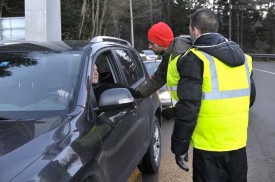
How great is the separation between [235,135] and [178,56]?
2.64ft

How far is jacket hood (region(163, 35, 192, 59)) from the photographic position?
150 inches

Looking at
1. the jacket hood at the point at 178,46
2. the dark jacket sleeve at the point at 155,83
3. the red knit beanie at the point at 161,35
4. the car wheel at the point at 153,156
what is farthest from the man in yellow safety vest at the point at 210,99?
the car wheel at the point at 153,156

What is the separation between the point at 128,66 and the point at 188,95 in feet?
6.33

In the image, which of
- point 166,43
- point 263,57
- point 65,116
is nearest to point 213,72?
point 166,43

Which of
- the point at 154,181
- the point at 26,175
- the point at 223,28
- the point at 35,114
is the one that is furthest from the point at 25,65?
the point at 223,28

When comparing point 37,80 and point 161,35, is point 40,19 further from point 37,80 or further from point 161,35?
point 37,80

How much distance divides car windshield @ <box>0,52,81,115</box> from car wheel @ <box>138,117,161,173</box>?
7.05 feet

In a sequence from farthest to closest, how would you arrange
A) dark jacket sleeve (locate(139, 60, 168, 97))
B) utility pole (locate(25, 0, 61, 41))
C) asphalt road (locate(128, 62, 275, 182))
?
utility pole (locate(25, 0, 61, 41)) → asphalt road (locate(128, 62, 275, 182)) → dark jacket sleeve (locate(139, 60, 168, 97))

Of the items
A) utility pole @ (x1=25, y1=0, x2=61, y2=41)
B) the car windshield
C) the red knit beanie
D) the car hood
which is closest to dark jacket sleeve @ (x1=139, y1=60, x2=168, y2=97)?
the red knit beanie

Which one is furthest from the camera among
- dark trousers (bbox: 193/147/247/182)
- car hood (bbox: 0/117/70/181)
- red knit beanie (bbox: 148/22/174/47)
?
red knit beanie (bbox: 148/22/174/47)

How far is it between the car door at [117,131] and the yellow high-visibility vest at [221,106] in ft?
2.10

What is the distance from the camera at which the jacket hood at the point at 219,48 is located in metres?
3.33

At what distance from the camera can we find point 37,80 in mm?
3527

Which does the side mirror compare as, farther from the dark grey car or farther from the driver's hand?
the driver's hand
